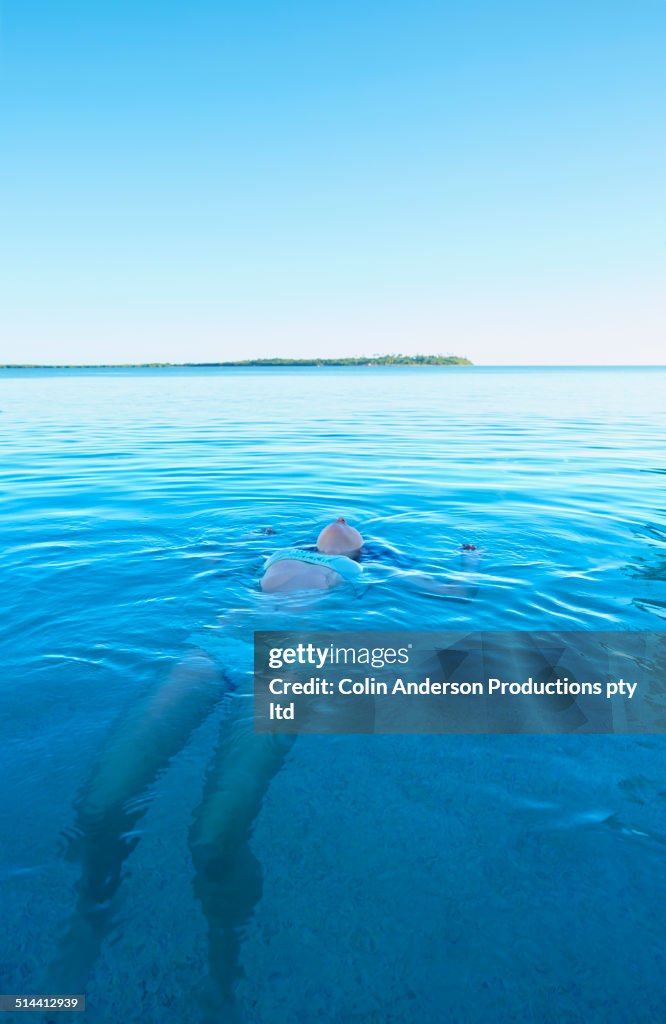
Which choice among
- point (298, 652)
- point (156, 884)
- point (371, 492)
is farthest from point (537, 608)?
point (371, 492)

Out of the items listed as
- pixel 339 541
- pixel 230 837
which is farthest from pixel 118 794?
pixel 339 541

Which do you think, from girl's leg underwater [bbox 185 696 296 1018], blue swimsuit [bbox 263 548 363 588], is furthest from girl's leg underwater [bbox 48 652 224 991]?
blue swimsuit [bbox 263 548 363 588]

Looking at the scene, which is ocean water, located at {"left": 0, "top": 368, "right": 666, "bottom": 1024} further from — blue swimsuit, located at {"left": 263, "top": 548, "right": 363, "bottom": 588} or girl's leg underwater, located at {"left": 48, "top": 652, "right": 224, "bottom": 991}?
blue swimsuit, located at {"left": 263, "top": 548, "right": 363, "bottom": 588}

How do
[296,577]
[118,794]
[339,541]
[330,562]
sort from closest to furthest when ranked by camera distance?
[118,794]
[296,577]
[330,562]
[339,541]

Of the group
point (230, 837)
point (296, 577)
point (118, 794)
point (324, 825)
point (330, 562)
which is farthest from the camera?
point (330, 562)

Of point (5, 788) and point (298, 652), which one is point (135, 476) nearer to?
point (298, 652)

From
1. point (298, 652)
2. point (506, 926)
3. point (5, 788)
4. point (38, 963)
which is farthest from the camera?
point (298, 652)

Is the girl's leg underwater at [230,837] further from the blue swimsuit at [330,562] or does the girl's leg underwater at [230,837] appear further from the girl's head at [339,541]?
the girl's head at [339,541]

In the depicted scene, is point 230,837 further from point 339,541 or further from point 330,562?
point 339,541

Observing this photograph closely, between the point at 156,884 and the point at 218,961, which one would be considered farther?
the point at 156,884

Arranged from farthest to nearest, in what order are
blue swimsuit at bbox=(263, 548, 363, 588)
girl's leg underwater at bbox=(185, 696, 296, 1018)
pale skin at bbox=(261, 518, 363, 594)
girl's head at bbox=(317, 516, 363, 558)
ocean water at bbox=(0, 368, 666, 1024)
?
girl's head at bbox=(317, 516, 363, 558)
blue swimsuit at bbox=(263, 548, 363, 588)
pale skin at bbox=(261, 518, 363, 594)
girl's leg underwater at bbox=(185, 696, 296, 1018)
ocean water at bbox=(0, 368, 666, 1024)

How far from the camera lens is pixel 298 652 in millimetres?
6238

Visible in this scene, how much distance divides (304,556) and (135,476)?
31.7 ft

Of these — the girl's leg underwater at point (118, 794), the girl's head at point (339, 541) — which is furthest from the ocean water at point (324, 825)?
the girl's head at point (339, 541)
